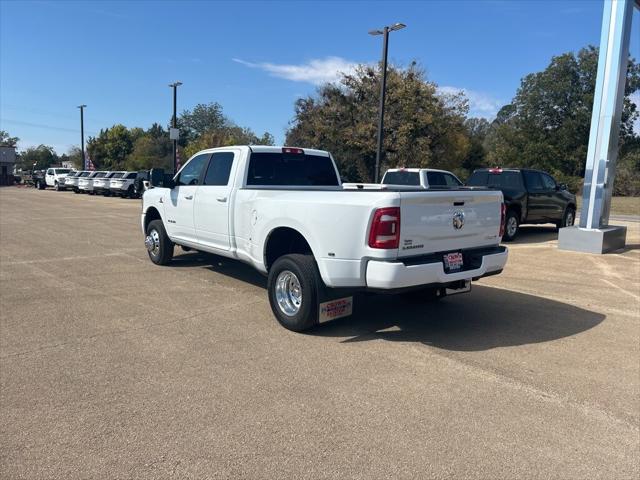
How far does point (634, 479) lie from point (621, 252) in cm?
1033

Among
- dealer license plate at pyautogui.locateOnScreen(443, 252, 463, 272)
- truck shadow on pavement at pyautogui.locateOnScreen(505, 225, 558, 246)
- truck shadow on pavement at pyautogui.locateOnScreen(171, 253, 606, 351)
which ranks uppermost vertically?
dealer license plate at pyautogui.locateOnScreen(443, 252, 463, 272)

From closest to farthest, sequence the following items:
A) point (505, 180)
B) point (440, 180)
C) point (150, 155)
Answer: 1. point (505, 180)
2. point (440, 180)
3. point (150, 155)

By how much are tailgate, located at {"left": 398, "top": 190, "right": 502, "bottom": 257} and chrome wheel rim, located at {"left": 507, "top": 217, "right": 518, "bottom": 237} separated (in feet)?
26.1

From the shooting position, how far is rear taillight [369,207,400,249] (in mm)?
4531

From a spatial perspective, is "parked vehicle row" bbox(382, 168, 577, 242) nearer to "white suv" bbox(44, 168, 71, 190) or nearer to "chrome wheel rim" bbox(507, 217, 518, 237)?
"chrome wheel rim" bbox(507, 217, 518, 237)

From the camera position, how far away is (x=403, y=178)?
14406mm

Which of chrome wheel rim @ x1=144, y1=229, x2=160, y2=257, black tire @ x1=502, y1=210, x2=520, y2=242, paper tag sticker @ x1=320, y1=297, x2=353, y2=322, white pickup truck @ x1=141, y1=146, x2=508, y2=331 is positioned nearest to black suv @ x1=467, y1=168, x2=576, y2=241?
black tire @ x1=502, y1=210, x2=520, y2=242

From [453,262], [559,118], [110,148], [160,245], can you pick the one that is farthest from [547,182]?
[110,148]

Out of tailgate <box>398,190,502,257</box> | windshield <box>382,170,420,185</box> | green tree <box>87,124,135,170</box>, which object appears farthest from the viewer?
green tree <box>87,124,135,170</box>

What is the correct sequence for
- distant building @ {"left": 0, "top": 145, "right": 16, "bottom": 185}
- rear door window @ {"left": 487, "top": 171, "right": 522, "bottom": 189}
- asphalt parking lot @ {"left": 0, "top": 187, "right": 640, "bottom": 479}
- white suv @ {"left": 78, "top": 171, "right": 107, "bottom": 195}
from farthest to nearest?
distant building @ {"left": 0, "top": 145, "right": 16, "bottom": 185} < white suv @ {"left": 78, "top": 171, "right": 107, "bottom": 195} < rear door window @ {"left": 487, "top": 171, "right": 522, "bottom": 189} < asphalt parking lot @ {"left": 0, "top": 187, "right": 640, "bottom": 479}

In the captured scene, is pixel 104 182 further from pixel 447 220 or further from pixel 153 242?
pixel 447 220

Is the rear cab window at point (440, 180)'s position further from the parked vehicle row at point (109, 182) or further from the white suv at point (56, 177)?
the white suv at point (56, 177)

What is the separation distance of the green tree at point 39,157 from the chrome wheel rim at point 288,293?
4638 inches

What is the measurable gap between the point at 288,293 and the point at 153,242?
170 inches
